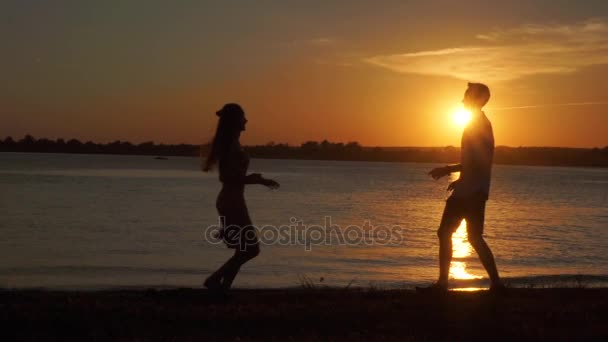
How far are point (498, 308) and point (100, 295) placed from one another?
158 inches

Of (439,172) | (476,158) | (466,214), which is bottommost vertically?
(466,214)

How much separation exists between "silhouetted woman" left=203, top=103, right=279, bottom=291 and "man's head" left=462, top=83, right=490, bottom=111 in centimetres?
216

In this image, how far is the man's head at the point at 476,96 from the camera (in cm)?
764

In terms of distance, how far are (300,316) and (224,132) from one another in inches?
73.6

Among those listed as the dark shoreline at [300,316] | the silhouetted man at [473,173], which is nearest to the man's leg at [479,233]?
the silhouetted man at [473,173]

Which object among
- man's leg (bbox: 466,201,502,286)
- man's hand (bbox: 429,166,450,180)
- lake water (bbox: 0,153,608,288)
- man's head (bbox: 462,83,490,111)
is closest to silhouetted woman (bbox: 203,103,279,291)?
man's hand (bbox: 429,166,450,180)

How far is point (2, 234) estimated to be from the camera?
21328 millimetres

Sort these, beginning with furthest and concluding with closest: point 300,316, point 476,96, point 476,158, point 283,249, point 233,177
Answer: point 283,249, point 476,96, point 476,158, point 233,177, point 300,316

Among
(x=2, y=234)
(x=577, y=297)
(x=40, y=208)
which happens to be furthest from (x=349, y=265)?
(x=40, y=208)

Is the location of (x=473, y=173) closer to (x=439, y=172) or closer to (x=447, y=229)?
(x=439, y=172)

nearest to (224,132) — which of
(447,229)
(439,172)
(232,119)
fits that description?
(232,119)

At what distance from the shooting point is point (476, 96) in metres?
7.64

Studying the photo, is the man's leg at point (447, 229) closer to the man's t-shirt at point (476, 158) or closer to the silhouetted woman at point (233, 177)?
the man's t-shirt at point (476, 158)

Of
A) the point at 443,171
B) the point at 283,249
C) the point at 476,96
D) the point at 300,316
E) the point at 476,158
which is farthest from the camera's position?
the point at 283,249
